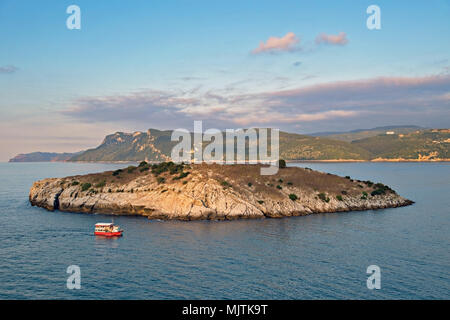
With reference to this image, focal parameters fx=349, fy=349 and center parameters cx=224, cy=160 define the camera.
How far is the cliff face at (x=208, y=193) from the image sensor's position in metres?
104

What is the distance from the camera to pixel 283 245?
7062cm

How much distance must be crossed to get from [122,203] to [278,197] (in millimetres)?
49885

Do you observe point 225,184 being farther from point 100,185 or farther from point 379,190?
point 379,190

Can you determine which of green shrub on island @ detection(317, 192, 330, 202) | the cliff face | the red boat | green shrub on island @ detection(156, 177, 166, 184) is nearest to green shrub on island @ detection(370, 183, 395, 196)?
the cliff face

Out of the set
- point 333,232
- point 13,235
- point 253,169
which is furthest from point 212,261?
point 253,169

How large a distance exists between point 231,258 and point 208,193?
45.5 metres

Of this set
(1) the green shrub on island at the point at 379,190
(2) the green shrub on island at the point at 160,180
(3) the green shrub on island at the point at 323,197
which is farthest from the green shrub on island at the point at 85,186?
(1) the green shrub on island at the point at 379,190

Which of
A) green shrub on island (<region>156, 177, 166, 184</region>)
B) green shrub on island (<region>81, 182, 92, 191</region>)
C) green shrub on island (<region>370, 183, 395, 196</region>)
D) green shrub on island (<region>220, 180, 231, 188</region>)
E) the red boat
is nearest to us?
the red boat

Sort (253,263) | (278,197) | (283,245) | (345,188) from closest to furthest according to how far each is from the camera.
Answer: (253,263) → (283,245) → (278,197) → (345,188)

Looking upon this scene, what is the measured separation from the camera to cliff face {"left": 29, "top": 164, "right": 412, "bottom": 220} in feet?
341

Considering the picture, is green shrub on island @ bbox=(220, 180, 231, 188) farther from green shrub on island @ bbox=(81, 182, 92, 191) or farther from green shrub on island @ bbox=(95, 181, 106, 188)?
green shrub on island @ bbox=(81, 182, 92, 191)

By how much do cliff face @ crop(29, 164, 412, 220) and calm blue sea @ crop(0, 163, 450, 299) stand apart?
842 centimetres

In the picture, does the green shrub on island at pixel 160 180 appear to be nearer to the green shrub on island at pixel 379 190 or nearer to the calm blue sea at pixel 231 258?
the calm blue sea at pixel 231 258
